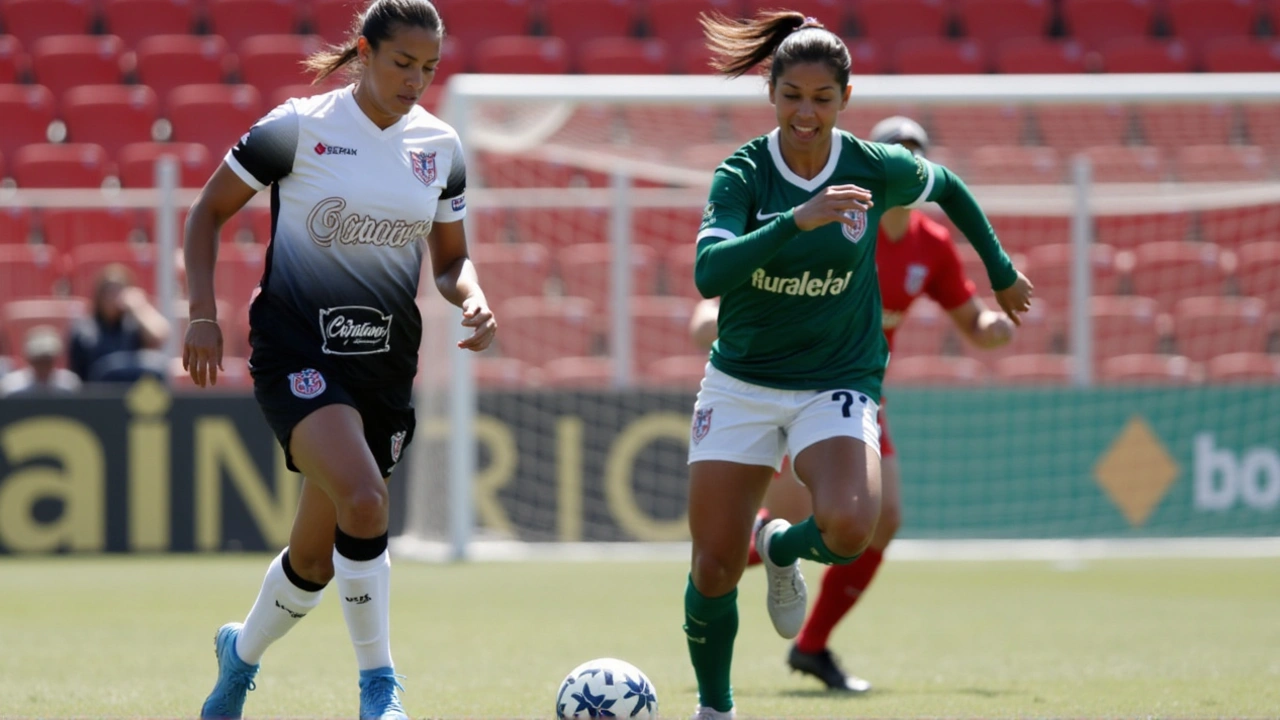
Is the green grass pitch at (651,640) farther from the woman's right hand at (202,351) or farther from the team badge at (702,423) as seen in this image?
the woman's right hand at (202,351)

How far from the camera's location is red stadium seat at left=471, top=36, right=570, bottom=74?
18.9 metres

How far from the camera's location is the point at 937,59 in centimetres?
1931

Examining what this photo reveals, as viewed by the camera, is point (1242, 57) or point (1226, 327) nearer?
point (1226, 327)

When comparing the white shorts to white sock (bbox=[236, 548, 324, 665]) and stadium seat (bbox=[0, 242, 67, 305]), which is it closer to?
white sock (bbox=[236, 548, 324, 665])

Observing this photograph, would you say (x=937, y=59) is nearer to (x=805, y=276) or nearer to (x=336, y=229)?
(x=805, y=276)

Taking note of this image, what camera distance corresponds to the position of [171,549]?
13438 millimetres

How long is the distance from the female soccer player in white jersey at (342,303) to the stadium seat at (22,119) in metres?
13.7

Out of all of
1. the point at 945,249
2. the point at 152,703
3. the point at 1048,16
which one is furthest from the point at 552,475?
the point at 1048,16

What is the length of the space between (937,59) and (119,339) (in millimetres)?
9826

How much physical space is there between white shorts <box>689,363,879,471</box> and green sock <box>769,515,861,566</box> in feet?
0.74

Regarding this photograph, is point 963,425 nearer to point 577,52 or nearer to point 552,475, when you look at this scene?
point 552,475

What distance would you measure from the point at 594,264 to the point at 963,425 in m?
3.56

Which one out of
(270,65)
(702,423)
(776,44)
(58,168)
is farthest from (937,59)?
(702,423)

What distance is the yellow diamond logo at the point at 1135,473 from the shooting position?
45.2ft
